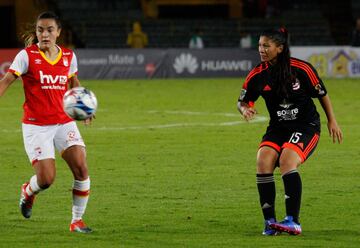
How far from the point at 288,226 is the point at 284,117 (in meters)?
1.12

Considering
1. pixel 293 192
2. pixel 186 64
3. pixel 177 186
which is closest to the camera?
pixel 293 192

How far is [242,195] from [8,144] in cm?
709

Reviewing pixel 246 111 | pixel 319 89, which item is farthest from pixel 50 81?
pixel 319 89

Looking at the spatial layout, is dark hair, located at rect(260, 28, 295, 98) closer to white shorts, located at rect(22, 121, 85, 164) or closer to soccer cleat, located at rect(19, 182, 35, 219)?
white shorts, located at rect(22, 121, 85, 164)

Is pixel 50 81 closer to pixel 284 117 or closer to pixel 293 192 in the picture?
pixel 284 117

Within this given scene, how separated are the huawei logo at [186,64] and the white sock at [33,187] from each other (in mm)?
27772

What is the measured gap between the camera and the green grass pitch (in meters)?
10.4

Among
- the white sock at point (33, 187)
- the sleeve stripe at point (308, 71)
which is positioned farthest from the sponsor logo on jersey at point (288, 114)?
the white sock at point (33, 187)

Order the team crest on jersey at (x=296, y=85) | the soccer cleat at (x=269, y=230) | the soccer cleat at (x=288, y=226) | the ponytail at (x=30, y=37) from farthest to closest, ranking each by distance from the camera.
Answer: the ponytail at (x=30, y=37) < the team crest on jersey at (x=296, y=85) < the soccer cleat at (x=269, y=230) < the soccer cleat at (x=288, y=226)

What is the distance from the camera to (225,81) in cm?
3694

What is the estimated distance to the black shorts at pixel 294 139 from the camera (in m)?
10.5

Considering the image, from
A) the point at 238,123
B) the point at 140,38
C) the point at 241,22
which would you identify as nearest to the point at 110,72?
the point at 140,38

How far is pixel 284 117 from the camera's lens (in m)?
10.7

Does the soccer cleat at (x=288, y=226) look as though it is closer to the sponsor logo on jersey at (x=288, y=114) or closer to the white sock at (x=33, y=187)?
the sponsor logo on jersey at (x=288, y=114)
